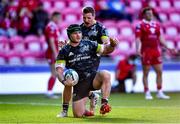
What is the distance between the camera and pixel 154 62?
57.1ft

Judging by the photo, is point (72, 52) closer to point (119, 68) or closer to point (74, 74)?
point (74, 74)

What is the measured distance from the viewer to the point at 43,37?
22.1m

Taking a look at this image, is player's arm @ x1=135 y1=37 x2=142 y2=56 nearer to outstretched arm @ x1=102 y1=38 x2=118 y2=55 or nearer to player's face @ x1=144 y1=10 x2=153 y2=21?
player's face @ x1=144 y1=10 x2=153 y2=21

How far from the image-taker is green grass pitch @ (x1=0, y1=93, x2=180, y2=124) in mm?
11383

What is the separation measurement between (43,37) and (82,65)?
10.2 metres

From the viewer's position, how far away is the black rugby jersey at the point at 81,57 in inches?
466

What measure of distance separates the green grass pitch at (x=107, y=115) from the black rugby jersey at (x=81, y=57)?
856mm

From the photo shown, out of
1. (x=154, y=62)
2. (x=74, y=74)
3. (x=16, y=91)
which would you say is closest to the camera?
(x=74, y=74)

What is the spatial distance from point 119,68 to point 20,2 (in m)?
4.51

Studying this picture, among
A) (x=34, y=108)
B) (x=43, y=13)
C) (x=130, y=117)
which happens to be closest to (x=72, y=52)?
(x=130, y=117)

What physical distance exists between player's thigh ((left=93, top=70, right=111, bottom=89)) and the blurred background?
8329 mm

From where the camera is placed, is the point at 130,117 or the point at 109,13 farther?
the point at 109,13

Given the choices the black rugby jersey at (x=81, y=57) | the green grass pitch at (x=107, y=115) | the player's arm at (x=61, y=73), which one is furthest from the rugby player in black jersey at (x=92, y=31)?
the player's arm at (x=61, y=73)

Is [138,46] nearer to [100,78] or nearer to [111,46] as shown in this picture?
[100,78]
